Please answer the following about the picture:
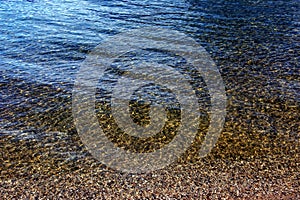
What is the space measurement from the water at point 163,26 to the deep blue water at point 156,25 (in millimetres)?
27

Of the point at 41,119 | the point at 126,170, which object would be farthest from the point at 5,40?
the point at 126,170

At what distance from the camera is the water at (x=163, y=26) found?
9.93 metres

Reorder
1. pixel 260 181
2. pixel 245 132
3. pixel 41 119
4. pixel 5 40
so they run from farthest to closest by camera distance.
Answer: pixel 5 40, pixel 41 119, pixel 245 132, pixel 260 181

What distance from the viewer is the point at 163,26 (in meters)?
16.2

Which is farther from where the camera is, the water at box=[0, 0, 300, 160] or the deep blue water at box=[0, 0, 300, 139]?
the deep blue water at box=[0, 0, 300, 139]

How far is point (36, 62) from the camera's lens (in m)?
13.2

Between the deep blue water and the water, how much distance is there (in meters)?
0.03

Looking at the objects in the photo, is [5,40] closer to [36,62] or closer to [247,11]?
[36,62]

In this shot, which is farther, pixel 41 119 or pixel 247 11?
pixel 247 11

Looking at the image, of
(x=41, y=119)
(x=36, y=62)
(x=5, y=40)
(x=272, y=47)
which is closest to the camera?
(x=41, y=119)

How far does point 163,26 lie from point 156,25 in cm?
34

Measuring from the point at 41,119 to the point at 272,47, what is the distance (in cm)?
898

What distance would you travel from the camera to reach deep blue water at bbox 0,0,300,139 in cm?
1023

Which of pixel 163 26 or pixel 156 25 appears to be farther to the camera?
pixel 156 25
